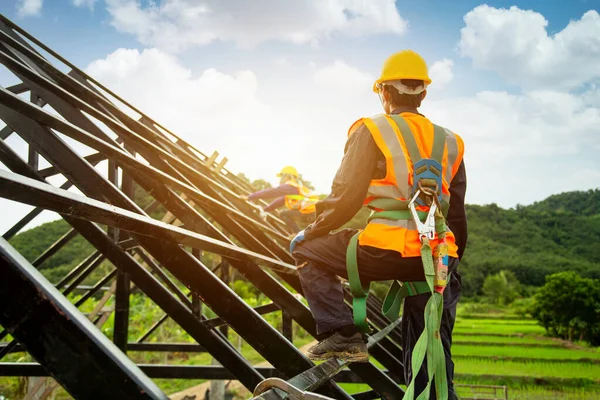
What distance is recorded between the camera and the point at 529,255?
84938mm

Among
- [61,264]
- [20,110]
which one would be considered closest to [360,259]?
[20,110]

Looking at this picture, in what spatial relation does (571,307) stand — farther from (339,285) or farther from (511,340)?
(339,285)

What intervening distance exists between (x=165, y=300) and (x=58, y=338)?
1372mm

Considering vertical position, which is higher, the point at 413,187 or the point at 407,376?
the point at 413,187

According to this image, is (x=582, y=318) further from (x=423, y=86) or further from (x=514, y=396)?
(x=423, y=86)

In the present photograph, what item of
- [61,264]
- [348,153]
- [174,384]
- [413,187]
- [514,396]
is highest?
[348,153]

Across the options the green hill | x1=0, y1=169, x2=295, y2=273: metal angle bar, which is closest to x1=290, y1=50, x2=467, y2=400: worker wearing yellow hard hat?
x1=0, y1=169, x2=295, y2=273: metal angle bar

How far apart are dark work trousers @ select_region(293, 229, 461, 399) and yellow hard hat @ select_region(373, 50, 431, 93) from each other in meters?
0.83

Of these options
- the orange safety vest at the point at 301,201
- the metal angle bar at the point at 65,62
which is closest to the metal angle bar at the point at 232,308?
the metal angle bar at the point at 65,62

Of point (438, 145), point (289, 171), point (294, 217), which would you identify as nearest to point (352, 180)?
point (438, 145)

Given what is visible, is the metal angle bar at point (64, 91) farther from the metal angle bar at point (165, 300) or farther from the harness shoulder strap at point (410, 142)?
the harness shoulder strap at point (410, 142)

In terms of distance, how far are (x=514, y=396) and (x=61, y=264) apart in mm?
39801

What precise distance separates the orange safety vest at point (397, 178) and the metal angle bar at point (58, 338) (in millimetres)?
1282

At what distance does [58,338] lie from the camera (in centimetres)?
94
